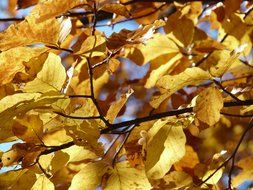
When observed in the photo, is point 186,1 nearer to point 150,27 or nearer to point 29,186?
point 150,27

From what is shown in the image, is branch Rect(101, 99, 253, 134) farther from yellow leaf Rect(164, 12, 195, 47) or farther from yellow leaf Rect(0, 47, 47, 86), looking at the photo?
yellow leaf Rect(164, 12, 195, 47)

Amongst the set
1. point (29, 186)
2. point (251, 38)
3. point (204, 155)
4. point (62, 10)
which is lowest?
point (204, 155)

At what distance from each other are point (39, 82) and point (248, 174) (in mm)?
751

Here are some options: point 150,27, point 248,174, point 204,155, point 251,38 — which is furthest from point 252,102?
point 204,155

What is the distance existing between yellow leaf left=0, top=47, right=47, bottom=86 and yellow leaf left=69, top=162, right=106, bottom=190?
22 cm

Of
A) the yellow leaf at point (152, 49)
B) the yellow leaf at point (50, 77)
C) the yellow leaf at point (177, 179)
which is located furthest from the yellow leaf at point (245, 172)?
the yellow leaf at point (50, 77)

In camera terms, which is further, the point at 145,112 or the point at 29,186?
the point at 145,112

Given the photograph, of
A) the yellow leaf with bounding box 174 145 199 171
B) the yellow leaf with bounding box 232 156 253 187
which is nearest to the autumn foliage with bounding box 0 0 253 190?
the yellow leaf with bounding box 174 145 199 171

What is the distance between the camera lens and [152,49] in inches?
53.1

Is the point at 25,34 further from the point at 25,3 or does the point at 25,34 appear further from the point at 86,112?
the point at 25,3

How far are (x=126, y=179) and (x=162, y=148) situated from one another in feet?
0.31

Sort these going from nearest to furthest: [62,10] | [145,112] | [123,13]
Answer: [62,10]
[123,13]
[145,112]

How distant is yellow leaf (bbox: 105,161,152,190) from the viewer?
2.85 feet

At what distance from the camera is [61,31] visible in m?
0.75
